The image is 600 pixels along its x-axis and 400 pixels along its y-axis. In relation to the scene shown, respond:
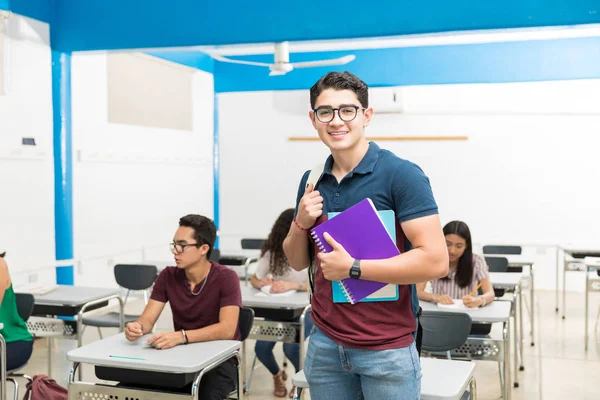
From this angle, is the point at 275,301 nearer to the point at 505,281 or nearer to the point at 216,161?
the point at 505,281

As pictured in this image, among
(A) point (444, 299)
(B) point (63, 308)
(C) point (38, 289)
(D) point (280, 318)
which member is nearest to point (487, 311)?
(A) point (444, 299)

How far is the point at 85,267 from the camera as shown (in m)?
6.93

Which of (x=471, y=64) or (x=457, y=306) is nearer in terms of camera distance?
(x=457, y=306)

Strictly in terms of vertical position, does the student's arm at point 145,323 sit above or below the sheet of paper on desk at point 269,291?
above

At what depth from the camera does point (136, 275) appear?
17.4 ft

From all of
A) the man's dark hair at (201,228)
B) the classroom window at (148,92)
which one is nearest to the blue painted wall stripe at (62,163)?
the classroom window at (148,92)

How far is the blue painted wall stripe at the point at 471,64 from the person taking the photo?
765cm

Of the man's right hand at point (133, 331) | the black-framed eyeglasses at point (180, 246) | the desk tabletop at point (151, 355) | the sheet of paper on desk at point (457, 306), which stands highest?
the black-framed eyeglasses at point (180, 246)

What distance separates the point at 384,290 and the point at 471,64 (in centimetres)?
684

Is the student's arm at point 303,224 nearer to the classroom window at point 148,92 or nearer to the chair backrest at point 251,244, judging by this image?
the chair backrest at point 251,244

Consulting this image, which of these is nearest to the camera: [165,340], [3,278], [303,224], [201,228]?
[303,224]

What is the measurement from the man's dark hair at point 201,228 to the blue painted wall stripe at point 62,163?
3276 mm

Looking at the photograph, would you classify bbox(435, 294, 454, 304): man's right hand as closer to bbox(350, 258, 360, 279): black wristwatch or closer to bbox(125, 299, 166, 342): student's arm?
bbox(125, 299, 166, 342): student's arm

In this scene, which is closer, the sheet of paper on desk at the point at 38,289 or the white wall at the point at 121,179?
the sheet of paper on desk at the point at 38,289
